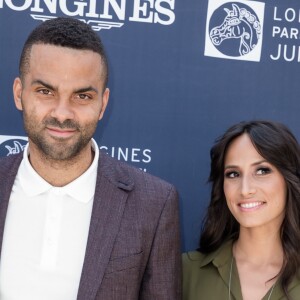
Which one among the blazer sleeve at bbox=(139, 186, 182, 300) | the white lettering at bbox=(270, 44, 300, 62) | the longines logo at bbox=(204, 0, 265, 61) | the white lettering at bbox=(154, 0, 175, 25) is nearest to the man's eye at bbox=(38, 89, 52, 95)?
the blazer sleeve at bbox=(139, 186, 182, 300)

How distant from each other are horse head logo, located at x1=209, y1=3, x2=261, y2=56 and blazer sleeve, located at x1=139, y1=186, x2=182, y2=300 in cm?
97

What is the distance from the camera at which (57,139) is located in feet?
5.90

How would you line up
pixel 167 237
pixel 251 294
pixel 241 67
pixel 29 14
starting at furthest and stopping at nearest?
pixel 241 67
pixel 29 14
pixel 251 294
pixel 167 237

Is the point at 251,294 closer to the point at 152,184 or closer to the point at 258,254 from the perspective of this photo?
the point at 258,254

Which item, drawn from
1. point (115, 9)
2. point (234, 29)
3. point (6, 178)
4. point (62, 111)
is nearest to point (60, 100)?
point (62, 111)

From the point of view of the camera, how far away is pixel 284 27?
2711mm

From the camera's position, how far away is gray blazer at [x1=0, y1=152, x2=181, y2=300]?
5.92 feet

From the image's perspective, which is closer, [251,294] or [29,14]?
[251,294]

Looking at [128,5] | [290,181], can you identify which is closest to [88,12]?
[128,5]

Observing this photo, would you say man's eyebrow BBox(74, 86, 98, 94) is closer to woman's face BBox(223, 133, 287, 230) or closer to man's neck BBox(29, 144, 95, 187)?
man's neck BBox(29, 144, 95, 187)

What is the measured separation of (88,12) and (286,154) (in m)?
1.03

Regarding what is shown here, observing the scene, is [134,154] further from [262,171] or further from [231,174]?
[262,171]

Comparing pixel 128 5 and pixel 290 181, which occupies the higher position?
pixel 128 5

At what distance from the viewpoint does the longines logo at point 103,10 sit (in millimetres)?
2482
